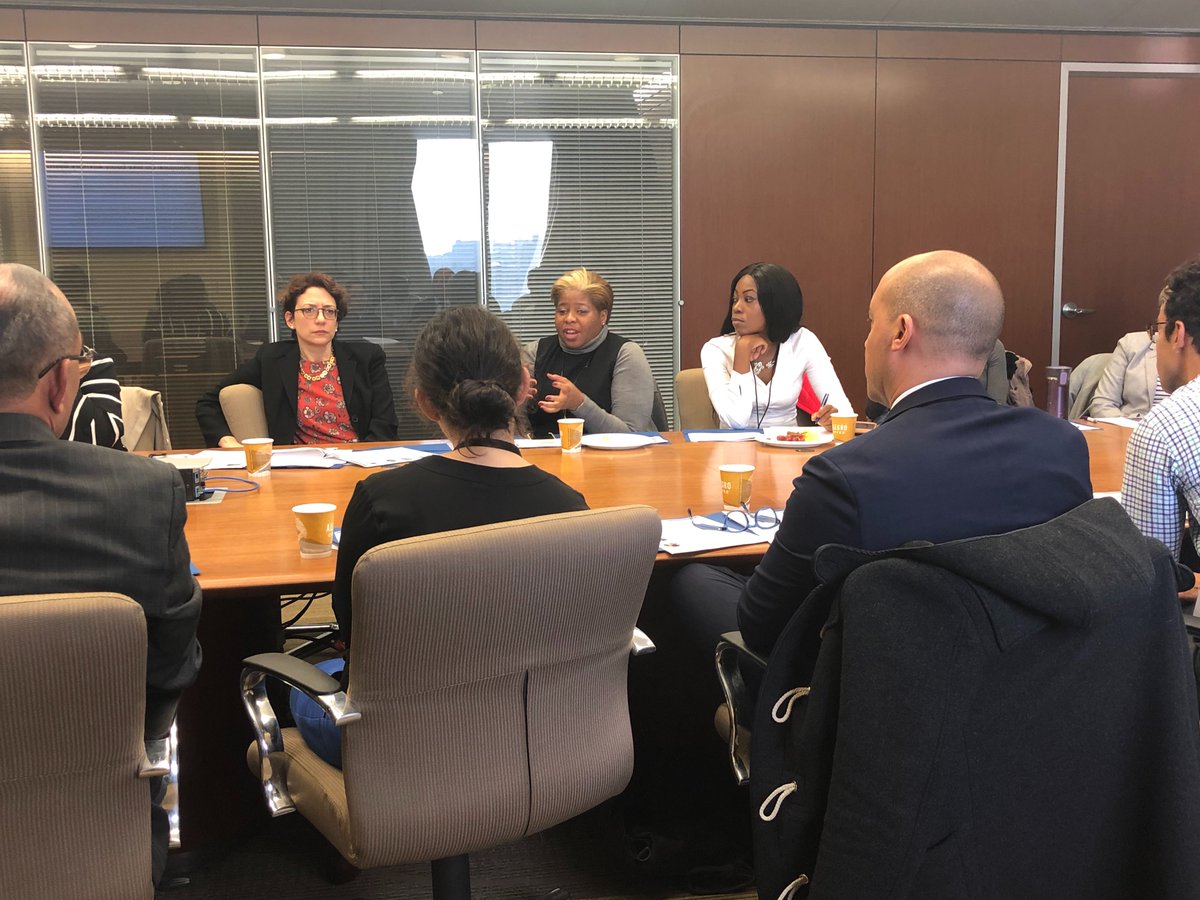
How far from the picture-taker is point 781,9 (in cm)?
506

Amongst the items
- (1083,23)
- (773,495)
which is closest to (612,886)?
(773,495)

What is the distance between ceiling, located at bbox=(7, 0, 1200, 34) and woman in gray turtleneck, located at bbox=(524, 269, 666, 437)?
1.86 meters

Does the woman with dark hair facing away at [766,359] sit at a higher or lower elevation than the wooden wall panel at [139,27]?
lower

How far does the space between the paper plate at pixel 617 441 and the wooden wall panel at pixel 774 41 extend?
9.00 ft

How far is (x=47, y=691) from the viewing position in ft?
3.97

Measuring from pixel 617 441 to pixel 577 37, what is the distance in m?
2.80

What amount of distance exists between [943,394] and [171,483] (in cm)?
115

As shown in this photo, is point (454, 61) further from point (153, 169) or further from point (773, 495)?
point (773, 495)

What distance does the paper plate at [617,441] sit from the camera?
3195 mm

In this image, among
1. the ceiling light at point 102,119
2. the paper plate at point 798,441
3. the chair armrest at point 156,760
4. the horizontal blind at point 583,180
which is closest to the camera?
the chair armrest at point 156,760

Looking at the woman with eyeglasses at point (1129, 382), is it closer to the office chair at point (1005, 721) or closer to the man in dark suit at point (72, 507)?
the office chair at point (1005, 721)

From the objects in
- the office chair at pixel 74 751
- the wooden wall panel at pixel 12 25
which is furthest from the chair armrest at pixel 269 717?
the wooden wall panel at pixel 12 25

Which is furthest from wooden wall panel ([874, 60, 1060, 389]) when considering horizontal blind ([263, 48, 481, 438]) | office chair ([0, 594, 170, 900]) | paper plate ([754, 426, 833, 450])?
office chair ([0, 594, 170, 900])

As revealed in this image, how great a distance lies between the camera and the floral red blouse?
12.6ft
